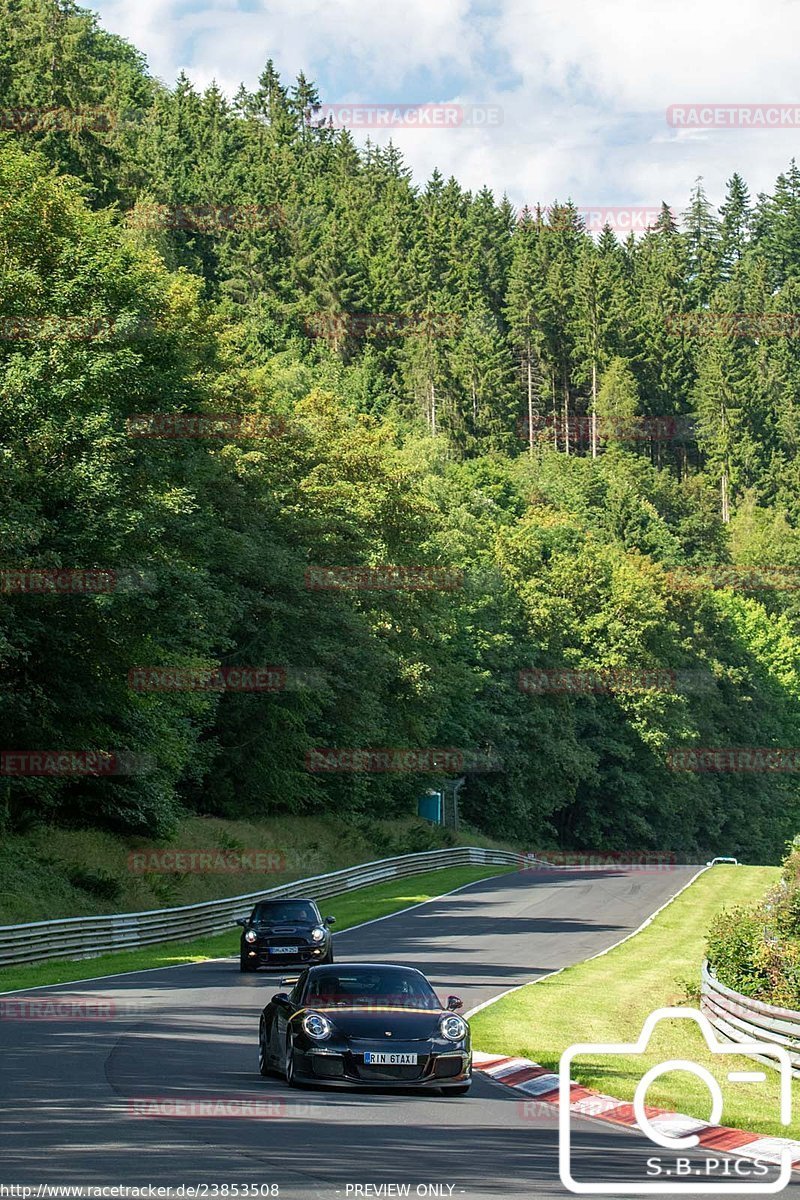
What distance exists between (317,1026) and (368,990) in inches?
44.0

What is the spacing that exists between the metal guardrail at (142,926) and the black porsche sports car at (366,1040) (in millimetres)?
17501

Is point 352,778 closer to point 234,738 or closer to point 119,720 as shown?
point 234,738

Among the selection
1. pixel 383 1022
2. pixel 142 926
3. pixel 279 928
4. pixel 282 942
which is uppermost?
pixel 383 1022

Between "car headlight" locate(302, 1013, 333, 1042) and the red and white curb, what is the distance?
7.24 feet

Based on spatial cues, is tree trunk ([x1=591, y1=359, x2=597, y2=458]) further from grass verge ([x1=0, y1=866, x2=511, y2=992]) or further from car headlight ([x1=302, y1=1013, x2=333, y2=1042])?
car headlight ([x1=302, y1=1013, x2=333, y2=1042])

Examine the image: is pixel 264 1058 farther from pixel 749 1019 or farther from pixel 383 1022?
pixel 749 1019

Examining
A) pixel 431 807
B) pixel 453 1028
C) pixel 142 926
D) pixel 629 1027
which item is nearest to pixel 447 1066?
pixel 453 1028

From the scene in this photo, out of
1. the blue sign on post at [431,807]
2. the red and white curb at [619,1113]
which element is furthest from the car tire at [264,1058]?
the blue sign on post at [431,807]

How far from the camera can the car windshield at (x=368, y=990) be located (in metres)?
15.3

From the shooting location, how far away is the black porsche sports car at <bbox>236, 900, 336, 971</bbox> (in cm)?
3047

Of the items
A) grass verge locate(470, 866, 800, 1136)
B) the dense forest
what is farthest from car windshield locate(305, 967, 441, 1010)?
the dense forest

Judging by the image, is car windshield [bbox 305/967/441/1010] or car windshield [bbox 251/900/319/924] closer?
car windshield [bbox 305/967/441/1010]

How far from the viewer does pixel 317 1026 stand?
14.6 m

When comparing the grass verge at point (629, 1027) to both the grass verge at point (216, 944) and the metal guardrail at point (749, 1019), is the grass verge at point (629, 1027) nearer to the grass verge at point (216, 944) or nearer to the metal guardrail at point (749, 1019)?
the metal guardrail at point (749, 1019)
